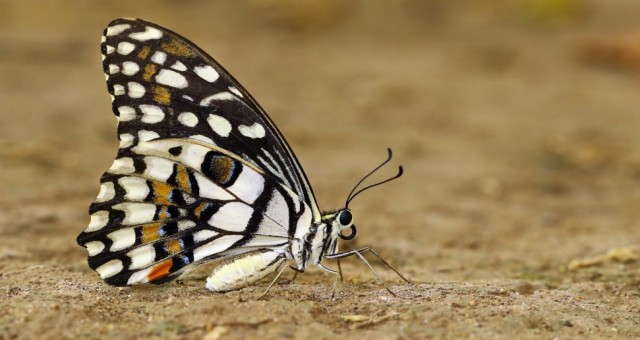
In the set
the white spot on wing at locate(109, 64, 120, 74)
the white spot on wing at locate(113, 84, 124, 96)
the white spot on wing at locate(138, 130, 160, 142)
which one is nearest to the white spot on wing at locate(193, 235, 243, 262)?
the white spot on wing at locate(138, 130, 160, 142)

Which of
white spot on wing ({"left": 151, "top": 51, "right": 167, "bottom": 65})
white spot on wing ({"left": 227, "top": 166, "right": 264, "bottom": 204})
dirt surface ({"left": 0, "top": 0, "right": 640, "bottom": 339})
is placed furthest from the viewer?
white spot on wing ({"left": 227, "top": 166, "right": 264, "bottom": 204})

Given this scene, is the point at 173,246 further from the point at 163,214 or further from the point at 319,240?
the point at 319,240

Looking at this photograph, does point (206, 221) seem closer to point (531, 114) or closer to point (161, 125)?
point (161, 125)

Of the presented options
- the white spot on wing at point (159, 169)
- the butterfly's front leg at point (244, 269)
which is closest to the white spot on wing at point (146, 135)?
the white spot on wing at point (159, 169)

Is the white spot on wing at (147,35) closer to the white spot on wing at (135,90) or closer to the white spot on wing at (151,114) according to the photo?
the white spot on wing at (135,90)

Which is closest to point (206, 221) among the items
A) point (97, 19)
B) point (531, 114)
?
point (531, 114)

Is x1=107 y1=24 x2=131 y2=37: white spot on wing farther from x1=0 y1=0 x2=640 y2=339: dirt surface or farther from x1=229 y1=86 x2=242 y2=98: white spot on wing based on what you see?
x1=0 y1=0 x2=640 y2=339: dirt surface

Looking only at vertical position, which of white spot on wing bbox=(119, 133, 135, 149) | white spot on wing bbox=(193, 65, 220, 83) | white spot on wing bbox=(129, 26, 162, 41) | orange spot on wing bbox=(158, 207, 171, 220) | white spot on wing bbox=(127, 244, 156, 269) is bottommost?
white spot on wing bbox=(127, 244, 156, 269)
